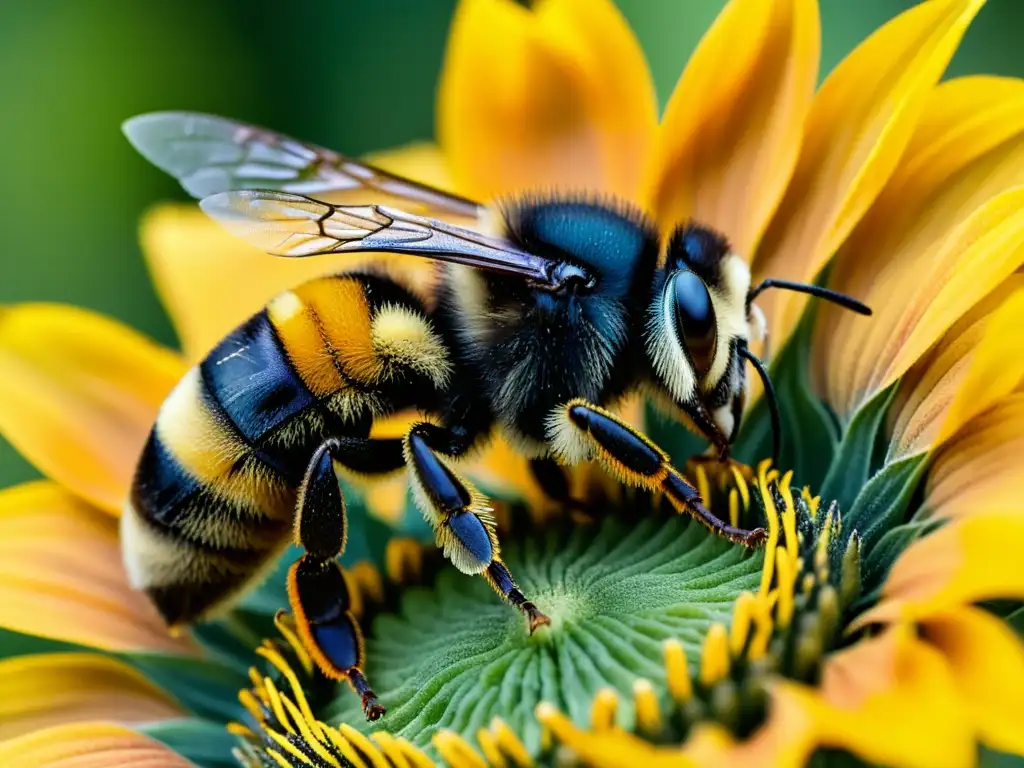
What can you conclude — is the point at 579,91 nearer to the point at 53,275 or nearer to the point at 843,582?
the point at 843,582

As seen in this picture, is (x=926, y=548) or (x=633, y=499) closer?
(x=926, y=548)

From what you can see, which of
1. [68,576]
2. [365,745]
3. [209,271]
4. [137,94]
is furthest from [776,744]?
[137,94]

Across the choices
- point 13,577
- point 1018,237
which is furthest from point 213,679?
point 1018,237

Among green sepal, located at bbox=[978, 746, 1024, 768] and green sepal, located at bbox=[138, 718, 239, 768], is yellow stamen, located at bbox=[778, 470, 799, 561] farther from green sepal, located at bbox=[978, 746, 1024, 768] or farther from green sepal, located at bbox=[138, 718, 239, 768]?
green sepal, located at bbox=[138, 718, 239, 768]

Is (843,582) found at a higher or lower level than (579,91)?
lower

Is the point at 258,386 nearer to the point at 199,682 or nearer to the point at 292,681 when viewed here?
the point at 292,681
